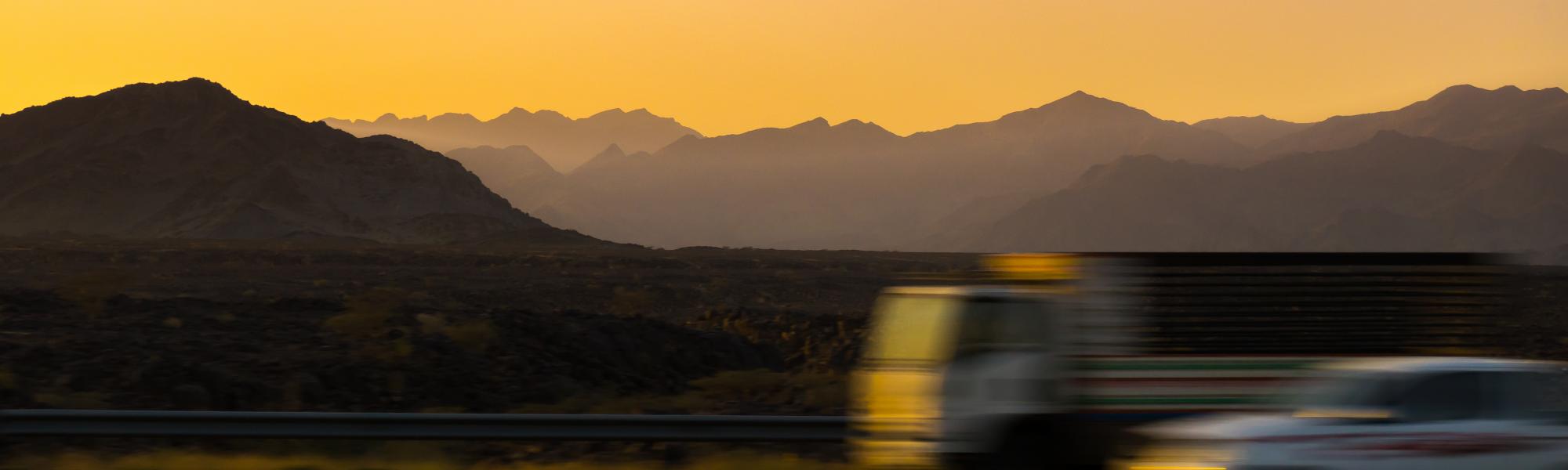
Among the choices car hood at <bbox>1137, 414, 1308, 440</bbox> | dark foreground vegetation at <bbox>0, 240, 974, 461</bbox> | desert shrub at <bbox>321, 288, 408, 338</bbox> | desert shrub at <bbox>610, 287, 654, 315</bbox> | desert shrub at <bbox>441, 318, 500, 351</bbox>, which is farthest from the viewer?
desert shrub at <bbox>610, 287, 654, 315</bbox>

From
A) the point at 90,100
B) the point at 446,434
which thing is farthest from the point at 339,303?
the point at 90,100

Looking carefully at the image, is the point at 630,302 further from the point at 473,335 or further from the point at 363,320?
the point at 473,335

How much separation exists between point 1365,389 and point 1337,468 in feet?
1.43

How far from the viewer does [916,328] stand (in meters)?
9.17

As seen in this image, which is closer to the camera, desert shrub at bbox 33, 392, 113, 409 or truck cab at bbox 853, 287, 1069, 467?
truck cab at bbox 853, 287, 1069, 467

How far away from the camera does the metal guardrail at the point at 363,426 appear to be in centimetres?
1125

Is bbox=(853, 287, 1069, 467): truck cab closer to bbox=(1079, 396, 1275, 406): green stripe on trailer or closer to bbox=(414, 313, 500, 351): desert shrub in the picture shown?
bbox=(1079, 396, 1275, 406): green stripe on trailer

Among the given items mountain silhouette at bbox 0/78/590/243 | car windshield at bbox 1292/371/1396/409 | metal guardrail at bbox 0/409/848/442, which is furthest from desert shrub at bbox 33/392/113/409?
mountain silhouette at bbox 0/78/590/243

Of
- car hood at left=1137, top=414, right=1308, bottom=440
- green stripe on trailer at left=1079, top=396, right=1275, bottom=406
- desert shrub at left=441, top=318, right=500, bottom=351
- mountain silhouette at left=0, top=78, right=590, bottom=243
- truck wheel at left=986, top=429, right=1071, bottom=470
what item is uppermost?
mountain silhouette at left=0, top=78, right=590, bottom=243

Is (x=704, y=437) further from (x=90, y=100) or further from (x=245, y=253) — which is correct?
(x=90, y=100)

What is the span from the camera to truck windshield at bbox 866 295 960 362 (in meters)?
8.96

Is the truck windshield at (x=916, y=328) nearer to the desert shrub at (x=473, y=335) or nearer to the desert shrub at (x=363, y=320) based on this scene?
the desert shrub at (x=473, y=335)

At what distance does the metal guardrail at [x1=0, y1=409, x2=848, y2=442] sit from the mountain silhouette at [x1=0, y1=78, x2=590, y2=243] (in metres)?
122

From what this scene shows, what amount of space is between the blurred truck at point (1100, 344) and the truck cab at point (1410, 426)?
1126 mm
